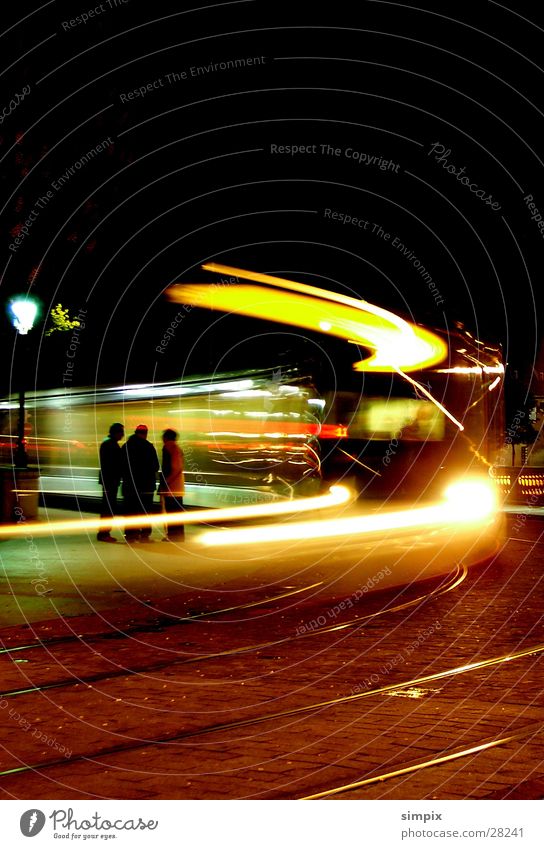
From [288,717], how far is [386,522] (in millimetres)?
12040

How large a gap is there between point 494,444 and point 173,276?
10919mm

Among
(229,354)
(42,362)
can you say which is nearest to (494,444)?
(229,354)

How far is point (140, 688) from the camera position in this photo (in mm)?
8320

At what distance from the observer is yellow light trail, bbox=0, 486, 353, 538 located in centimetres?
1803

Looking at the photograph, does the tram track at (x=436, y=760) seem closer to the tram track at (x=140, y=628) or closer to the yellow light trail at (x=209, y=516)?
the tram track at (x=140, y=628)

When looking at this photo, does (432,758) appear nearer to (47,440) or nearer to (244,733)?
(244,733)

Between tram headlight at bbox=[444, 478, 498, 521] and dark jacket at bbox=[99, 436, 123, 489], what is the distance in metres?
5.69

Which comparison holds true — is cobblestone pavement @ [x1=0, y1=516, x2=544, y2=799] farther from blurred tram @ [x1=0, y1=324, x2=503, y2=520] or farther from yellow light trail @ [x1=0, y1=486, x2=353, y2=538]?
blurred tram @ [x1=0, y1=324, x2=503, y2=520]

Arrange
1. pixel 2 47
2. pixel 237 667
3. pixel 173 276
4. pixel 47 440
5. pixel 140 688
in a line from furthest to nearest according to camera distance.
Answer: pixel 173 276 → pixel 47 440 → pixel 2 47 → pixel 237 667 → pixel 140 688

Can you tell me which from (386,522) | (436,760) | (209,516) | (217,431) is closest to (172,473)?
(209,516)

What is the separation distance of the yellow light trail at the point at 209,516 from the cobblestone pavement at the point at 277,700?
17.8 ft
